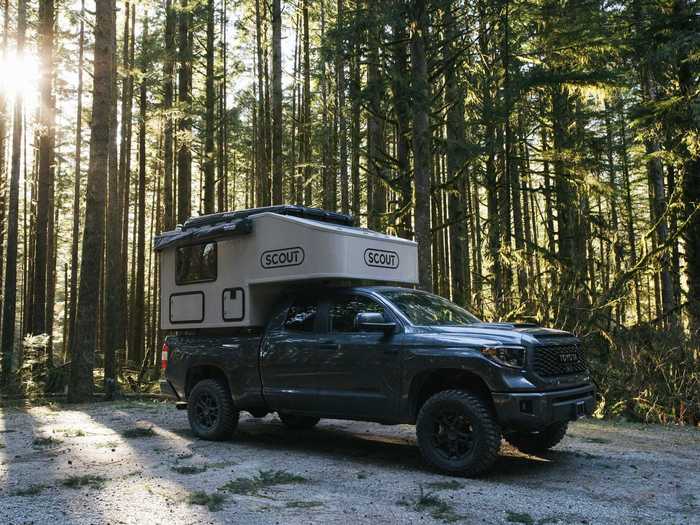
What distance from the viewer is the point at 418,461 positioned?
22.5 ft

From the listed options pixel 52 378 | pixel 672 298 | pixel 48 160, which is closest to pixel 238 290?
pixel 52 378

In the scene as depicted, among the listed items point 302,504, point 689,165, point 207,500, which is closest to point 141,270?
point 689,165

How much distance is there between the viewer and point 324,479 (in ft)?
19.4

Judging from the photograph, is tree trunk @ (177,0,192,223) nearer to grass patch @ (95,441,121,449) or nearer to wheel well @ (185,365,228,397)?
wheel well @ (185,365,228,397)

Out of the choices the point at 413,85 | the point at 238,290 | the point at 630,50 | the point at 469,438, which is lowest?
the point at 469,438

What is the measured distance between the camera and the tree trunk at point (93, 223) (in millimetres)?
12625

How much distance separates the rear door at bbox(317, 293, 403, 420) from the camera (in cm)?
657

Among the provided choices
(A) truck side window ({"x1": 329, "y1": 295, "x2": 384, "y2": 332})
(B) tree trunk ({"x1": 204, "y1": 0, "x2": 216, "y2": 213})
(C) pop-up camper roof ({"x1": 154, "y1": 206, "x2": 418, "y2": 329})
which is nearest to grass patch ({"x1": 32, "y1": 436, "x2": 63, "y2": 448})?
(C) pop-up camper roof ({"x1": 154, "y1": 206, "x2": 418, "y2": 329})

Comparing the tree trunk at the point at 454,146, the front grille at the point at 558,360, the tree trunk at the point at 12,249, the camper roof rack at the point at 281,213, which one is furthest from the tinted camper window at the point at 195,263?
the tree trunk at the point at 12,249

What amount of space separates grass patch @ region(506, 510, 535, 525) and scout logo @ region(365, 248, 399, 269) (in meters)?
3.76

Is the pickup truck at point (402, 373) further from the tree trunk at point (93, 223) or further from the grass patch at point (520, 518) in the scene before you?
the tree trunk at point (93, 223)

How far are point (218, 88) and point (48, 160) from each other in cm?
1089

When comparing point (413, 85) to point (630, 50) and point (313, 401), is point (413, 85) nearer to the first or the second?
point (630, 50)

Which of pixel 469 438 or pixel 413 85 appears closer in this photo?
pixel 469 438
